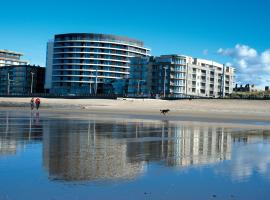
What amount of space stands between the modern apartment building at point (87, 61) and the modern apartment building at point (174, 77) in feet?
56.1

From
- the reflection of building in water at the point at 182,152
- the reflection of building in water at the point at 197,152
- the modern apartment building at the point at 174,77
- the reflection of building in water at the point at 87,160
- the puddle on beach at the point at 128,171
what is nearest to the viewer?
the puddle on beach at the point at 128,171

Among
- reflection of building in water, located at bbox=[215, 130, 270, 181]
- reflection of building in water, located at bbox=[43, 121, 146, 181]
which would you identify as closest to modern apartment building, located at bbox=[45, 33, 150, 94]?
reflection of building in water, located at bbox=[43, 121, 146, 181]

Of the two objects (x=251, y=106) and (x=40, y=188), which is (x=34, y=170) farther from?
(x=251, y=106)

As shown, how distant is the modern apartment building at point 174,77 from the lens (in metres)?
148

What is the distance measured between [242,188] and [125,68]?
6704 inches

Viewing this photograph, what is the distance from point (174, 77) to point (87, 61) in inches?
1668

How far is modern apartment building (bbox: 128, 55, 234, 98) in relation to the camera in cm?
14775

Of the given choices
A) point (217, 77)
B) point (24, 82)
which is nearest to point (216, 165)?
point (217, 77)

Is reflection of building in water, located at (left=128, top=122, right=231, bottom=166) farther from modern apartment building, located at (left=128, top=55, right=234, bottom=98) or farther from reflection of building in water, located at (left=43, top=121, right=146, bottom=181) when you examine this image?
modern apartment building, located at (left=128, top=55, right=234, bottom=98)

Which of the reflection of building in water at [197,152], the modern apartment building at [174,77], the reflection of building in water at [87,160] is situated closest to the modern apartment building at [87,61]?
the modern apartment building at [174,77]

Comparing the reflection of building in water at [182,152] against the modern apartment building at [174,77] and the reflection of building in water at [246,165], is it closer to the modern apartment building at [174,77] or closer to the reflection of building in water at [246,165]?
the reflection of building in water at [246,165]

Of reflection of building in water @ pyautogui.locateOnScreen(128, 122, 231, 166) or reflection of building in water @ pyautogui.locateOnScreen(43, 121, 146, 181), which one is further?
reflection of building in water @ pyautogui.locateOnScreen(128, 122, 231, 166)

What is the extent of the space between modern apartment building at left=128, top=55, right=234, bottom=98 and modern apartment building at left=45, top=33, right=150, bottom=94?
17089 millimetres

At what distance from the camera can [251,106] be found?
251 ft
